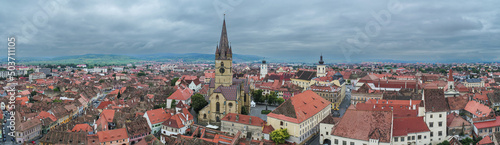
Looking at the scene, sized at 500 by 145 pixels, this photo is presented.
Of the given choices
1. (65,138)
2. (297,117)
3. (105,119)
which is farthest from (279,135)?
(65,138)

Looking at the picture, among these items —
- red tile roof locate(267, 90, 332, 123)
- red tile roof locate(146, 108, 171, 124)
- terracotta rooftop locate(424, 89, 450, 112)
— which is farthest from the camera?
red tile roof locate(146, 108, 171, 124)

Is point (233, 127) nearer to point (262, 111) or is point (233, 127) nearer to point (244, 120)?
point (244, 120)

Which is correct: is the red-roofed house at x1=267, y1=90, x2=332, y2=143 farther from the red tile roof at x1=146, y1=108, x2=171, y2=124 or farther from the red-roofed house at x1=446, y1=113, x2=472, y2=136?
the red tile roof at x1=146, y1=108, x2=171, y2=124

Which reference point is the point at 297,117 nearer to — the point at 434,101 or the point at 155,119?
the point at 434,101

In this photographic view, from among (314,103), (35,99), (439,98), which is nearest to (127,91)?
(35,99)

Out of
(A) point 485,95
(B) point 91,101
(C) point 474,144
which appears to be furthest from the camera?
(B) point 91,101

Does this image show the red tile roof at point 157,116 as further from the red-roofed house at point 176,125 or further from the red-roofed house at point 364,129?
the red-roofed house at point 364,129

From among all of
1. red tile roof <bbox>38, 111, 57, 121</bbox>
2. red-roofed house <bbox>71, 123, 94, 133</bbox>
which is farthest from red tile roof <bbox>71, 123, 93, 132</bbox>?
red tile roof <bbox>38, 111, 57, 121</bbox>
